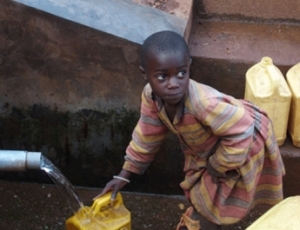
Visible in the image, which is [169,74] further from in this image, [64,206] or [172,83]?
[64,206]

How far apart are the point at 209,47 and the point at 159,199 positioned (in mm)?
1023

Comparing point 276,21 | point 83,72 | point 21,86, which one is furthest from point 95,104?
point 276,21

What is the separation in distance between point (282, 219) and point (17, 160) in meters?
1.04

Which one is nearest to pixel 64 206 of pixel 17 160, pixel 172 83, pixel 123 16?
pixel 123 16

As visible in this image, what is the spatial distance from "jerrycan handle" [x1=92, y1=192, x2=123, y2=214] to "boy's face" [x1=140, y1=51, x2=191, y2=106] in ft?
1.85

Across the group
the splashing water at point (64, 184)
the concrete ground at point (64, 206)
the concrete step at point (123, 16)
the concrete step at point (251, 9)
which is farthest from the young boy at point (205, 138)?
the concrete step at point (251, 9)

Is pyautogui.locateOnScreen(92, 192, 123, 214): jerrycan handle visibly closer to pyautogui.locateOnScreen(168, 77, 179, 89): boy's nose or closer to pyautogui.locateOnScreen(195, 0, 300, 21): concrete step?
pyautogui.locateOnScreen(168, 77, 179, 89): boy's nose

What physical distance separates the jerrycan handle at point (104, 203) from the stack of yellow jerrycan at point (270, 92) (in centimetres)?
104

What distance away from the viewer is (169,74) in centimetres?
219

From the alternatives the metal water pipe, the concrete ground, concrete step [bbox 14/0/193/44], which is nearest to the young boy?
the metal water pipe

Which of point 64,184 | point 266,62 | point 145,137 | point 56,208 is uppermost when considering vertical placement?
point 266,62

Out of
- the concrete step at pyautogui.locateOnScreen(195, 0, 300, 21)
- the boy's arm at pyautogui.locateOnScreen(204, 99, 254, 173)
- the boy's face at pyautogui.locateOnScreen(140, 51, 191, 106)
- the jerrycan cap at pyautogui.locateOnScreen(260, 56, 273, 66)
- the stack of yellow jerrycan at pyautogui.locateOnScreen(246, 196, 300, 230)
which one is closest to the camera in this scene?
the stack of yellow jerrycan at pyautogui.locateOnScreen(246, 196, 300, 230)

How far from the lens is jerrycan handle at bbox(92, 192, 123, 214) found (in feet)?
8.05

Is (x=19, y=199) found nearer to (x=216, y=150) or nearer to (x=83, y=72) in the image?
(x=83, y=72)
